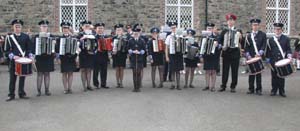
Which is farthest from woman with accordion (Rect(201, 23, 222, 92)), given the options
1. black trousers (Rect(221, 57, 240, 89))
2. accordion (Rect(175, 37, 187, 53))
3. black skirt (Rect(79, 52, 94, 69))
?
black skirt (Rect(79, 52, 94, 69))

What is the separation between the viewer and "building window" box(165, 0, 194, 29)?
25.4 metres

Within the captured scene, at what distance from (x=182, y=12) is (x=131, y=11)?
308 cm

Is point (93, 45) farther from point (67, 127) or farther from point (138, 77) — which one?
point (67, 127)

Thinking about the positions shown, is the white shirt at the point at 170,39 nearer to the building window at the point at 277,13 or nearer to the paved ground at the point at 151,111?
the paved ground at the point at 151,111

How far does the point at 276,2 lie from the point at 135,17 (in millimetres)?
8344

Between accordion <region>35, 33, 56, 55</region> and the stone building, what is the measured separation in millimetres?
10381

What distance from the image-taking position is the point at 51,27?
2412cm

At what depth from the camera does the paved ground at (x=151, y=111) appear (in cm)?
977

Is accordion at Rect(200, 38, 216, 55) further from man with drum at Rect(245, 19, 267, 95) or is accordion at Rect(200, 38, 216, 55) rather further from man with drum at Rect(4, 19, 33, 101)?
man with drum at Rect(4, 19, 33, 101)

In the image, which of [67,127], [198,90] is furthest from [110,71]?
[67,127]

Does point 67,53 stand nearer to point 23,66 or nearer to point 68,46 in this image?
point 68,46

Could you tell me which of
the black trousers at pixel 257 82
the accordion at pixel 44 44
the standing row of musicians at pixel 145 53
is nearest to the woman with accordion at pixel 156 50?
the standing row of musicians at pixel 145 53

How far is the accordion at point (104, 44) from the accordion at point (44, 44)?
1.84m

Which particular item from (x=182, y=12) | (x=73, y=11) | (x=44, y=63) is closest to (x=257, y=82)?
(x=44, y=63)
